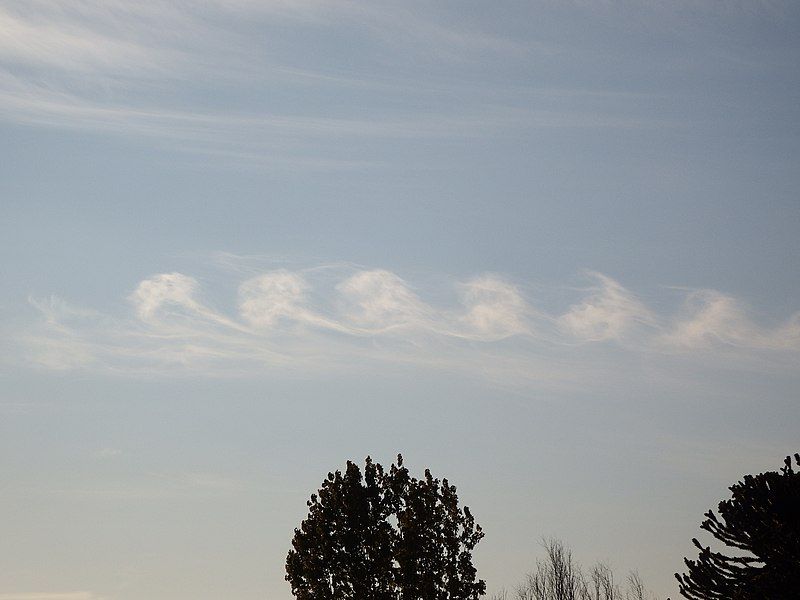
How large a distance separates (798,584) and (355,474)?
502 inches

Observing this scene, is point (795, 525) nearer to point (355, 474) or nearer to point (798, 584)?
point (798, 584)

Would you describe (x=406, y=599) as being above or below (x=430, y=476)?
below

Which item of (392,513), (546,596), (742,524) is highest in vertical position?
(546,596)

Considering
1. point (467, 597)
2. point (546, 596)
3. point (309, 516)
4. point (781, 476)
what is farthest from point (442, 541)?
point (546, 596)

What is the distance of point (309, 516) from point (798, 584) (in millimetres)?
13794

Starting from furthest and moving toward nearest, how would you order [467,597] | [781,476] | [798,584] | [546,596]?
[546,596], [467,597], [781,476], [798,584]

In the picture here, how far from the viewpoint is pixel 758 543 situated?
1077 inches

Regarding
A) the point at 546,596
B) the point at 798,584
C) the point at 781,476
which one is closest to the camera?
the point at 798,584

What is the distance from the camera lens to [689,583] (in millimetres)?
28109

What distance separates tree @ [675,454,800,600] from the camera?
1057 inches

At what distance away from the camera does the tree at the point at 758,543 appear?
88.1 ft

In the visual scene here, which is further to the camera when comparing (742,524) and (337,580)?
(337,580)

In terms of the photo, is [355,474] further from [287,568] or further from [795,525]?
[795,525]

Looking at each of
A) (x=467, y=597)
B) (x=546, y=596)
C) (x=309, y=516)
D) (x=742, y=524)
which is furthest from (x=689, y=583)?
(x=546, y=596)
